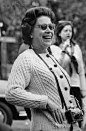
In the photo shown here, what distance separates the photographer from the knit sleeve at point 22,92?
3699mm

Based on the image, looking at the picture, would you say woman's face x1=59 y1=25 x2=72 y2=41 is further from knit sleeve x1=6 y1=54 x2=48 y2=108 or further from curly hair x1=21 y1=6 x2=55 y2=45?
knit sleeve x1=6 y1=54 x2=48 y2=108

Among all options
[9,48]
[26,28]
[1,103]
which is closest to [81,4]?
[9,48]

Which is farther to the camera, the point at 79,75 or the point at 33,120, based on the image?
the point at 79,75

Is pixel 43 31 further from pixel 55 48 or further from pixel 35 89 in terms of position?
pixel 55 48

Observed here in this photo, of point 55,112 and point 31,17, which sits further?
point 31,17

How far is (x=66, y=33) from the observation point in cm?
742

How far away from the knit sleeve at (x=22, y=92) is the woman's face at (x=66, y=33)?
3.67m

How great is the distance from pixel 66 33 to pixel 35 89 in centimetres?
369

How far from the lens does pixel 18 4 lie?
853 cm

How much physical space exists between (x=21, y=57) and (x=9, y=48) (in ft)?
97.7

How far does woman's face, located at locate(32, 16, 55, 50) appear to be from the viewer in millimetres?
3982

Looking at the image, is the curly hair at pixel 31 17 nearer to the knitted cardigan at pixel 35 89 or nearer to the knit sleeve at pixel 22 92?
the knitted cardigan at pixel 35 89

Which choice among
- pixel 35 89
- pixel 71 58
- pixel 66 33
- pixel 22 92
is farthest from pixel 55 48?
pixel 22 92

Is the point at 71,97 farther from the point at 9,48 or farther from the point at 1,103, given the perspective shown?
the point at 9,48
